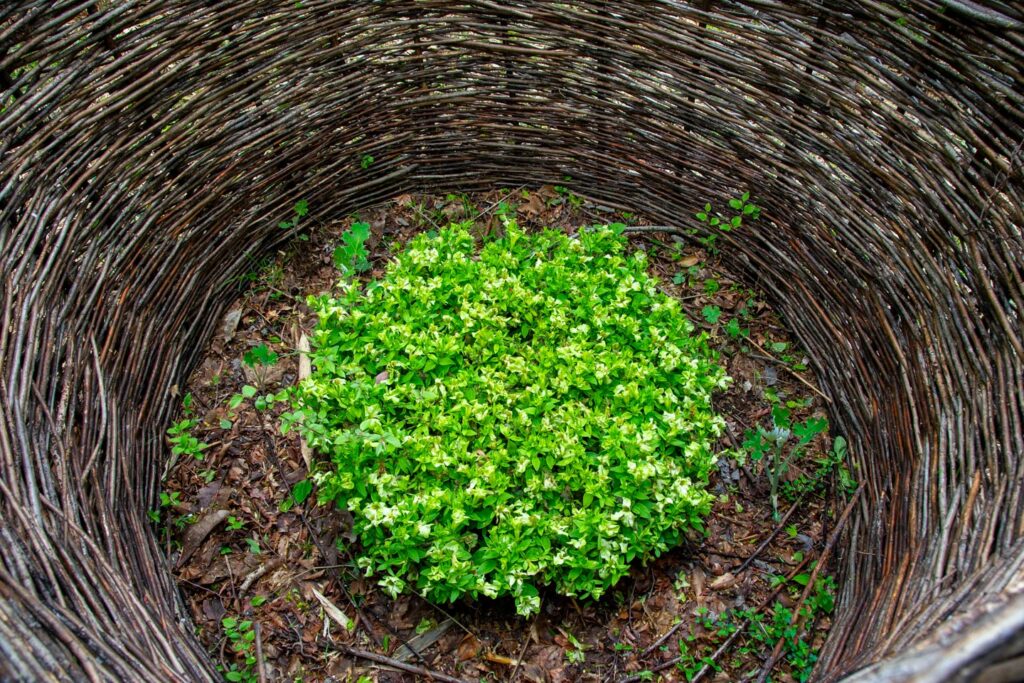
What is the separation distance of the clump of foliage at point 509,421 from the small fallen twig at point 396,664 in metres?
0.24

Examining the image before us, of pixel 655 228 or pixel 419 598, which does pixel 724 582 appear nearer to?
pixel 419 598

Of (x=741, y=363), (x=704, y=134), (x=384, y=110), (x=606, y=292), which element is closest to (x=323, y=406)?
(x=606, y=292)

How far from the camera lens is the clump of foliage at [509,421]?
2309mm

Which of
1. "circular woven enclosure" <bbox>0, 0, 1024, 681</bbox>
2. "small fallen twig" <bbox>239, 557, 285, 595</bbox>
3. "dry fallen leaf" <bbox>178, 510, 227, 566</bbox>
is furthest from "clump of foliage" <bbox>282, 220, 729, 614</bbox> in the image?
"circular woven enclosure" <bbox>0, 0, 1024, 681</bbox>

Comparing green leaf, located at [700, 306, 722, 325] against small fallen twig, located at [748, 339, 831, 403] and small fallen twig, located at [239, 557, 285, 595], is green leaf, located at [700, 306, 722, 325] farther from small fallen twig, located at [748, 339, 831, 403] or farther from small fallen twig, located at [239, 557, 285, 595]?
small fallen twig, located at [239, 557, 285, 595]

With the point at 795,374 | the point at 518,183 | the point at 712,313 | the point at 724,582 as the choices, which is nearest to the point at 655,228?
the point at 712,313

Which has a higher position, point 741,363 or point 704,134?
point 704,134

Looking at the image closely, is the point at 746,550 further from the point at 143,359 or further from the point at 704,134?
the point at 143,359

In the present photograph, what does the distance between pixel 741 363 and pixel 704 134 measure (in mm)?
1005

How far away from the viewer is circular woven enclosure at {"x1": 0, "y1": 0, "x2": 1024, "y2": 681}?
72.2 inches

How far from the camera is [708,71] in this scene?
2961mm

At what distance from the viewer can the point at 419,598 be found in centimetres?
252

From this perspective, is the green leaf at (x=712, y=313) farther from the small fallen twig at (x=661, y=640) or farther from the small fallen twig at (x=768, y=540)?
the small fallen twig at (x=661, y=640)

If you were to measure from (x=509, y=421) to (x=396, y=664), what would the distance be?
2.93 ft
